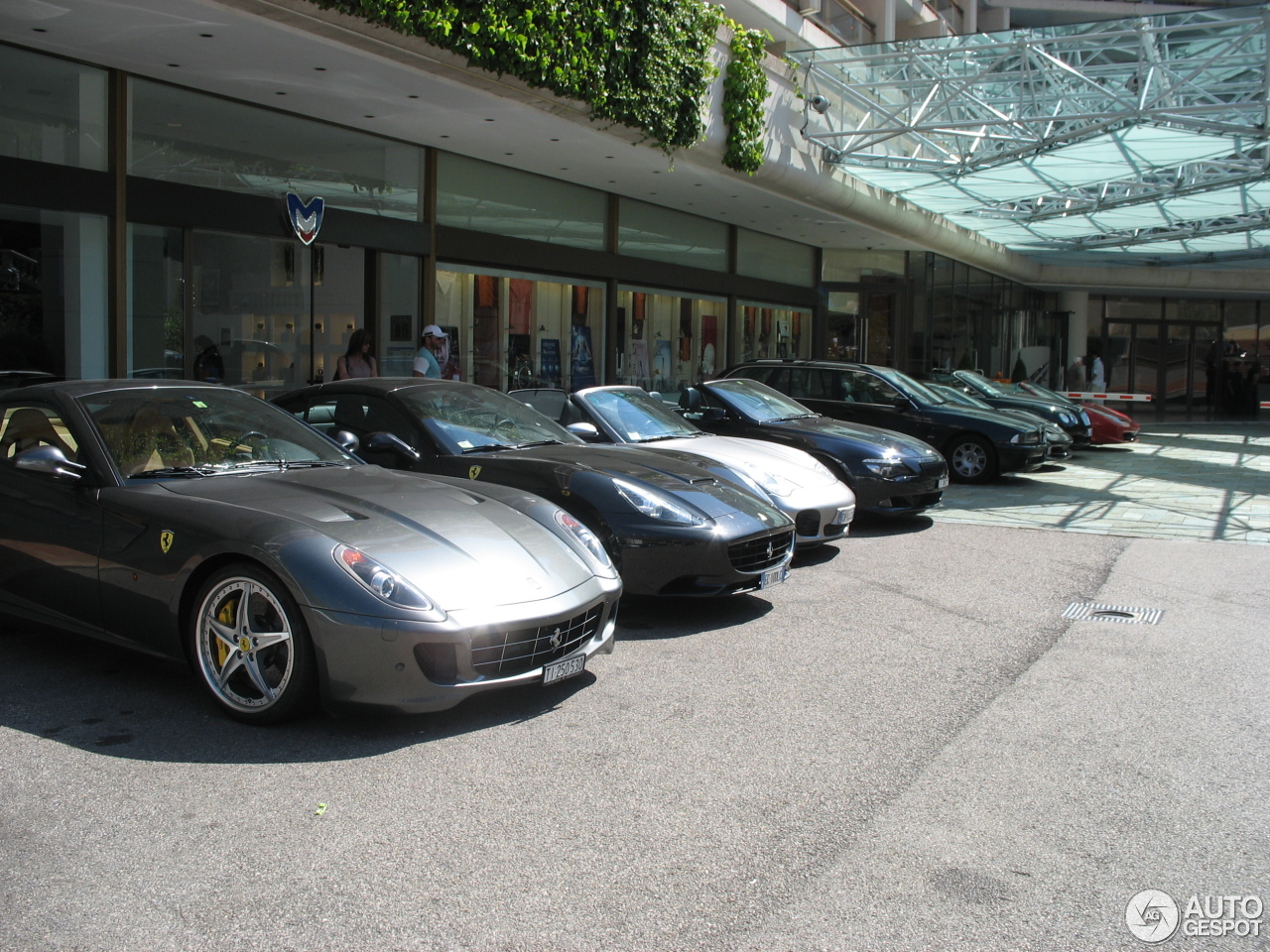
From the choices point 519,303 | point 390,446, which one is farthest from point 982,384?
point 390,446

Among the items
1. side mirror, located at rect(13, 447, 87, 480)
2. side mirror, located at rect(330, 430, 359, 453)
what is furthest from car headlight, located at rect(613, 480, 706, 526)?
side mirror, located at rect(13, 447, 87, 480)

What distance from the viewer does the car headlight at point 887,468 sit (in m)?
10.3

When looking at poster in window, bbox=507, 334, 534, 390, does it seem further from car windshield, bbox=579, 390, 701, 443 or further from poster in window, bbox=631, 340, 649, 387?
car windshield, bbox=579, 390, 701, 443

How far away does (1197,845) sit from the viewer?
3.59 metres

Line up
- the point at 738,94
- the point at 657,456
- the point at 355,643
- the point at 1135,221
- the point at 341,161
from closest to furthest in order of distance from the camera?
the point at 355,643 → the point at 657,456 → the point at 341,161 → the point at 738,94 → the point at 1135,221

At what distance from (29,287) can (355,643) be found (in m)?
8.85

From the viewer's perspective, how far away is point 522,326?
17.8 m

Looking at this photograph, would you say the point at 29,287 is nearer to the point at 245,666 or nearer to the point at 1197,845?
the point at 245,666

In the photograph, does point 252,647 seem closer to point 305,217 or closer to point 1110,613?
point 1110,613

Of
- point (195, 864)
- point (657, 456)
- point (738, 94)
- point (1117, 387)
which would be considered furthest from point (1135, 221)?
point (195, 864)

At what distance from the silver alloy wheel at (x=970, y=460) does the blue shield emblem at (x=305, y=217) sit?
27.2 feet

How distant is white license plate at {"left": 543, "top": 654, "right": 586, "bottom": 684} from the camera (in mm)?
4691

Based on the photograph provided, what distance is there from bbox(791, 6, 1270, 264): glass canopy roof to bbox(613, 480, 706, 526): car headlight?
11.2 m

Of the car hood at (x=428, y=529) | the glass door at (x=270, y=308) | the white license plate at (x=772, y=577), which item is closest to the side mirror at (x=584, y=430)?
the white license plate at (x=772, y=577)
